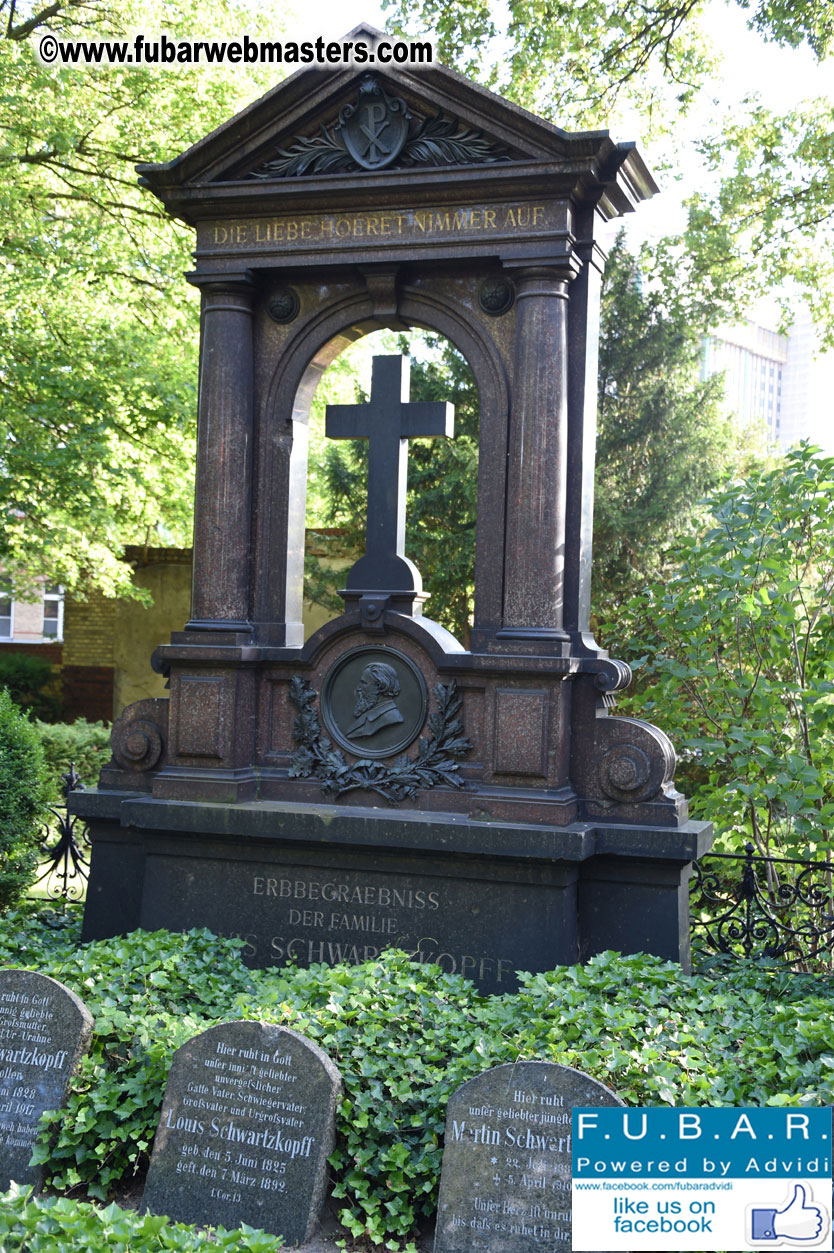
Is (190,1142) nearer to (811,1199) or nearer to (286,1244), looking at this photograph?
(286,1244)

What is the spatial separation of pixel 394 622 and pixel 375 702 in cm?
48

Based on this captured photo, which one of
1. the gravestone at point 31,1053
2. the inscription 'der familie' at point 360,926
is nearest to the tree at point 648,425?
the inscription 'der familie' at point 360,926

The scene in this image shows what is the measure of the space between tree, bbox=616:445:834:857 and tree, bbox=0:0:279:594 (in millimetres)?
7422

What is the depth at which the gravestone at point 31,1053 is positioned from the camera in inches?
180

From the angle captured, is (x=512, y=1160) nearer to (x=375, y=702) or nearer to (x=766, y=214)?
(x=375, y=702)

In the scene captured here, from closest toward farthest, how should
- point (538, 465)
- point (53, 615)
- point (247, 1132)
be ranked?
point (247, 1132) < point (538, 465) < point (53, 615)

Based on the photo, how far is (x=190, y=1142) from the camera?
14.0 ft

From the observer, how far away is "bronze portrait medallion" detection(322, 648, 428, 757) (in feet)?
22.5

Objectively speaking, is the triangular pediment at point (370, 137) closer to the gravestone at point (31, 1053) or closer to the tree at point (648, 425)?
the gravestone at point (31, 1053)

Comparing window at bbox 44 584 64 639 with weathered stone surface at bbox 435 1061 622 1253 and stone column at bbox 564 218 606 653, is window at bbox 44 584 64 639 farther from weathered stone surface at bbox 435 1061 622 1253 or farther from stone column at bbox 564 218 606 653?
weathered stone surface at bbox 435 1061 622 1253

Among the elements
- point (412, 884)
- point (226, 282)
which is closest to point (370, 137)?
point (226, 282)

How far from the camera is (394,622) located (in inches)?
270

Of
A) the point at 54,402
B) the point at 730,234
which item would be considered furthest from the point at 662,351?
the point at 54,402

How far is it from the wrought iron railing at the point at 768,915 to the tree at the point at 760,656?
230 millimetres
